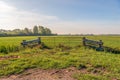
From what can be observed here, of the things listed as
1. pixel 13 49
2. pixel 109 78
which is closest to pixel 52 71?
pixel 109 78

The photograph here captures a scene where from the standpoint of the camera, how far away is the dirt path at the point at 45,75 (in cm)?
625

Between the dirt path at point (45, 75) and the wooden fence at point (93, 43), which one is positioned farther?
the wooden fence at point (93, 43)

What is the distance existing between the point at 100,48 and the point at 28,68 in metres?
9.26

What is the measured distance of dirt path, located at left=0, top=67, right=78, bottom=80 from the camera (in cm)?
625

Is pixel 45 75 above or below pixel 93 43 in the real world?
below

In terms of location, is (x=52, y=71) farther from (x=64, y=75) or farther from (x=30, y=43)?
(x=30, y=43)

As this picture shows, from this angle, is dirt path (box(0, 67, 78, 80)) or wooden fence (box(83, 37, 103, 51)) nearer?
dirt path (box(0, 67, 78, 80))

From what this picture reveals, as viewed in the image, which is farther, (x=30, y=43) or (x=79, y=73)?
(x=30, y=43)

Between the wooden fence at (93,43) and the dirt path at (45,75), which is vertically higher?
the wooden fence at (93,43)

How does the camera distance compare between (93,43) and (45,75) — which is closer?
(45,75)

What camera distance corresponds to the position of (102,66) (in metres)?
7.80

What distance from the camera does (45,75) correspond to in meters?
6.59

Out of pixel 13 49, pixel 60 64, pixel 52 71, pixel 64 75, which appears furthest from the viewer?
pixel 13 49

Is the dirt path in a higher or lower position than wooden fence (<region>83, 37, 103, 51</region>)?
lower
